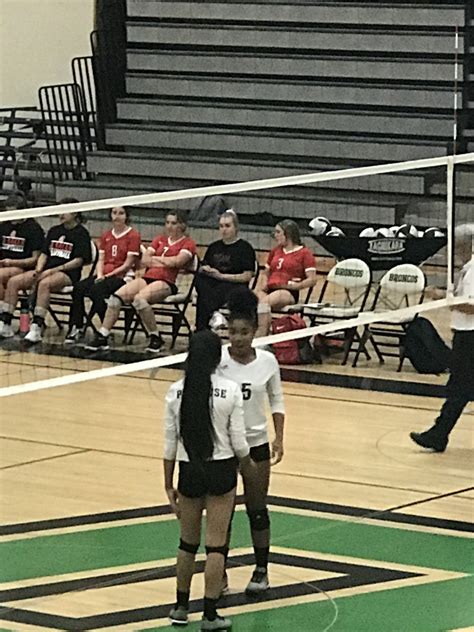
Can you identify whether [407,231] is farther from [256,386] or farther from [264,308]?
[256,386]

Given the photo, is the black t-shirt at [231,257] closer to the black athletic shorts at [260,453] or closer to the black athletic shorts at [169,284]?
the black athletic shorts at [169,284]

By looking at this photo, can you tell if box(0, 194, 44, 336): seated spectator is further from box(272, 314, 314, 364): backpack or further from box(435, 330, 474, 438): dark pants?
box(272, 314, 314, 364): backpack

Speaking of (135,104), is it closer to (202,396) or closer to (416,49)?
(416,49)

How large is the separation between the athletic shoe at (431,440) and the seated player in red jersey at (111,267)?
262cm

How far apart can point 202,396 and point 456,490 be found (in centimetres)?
406

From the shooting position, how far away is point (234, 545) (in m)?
10.6

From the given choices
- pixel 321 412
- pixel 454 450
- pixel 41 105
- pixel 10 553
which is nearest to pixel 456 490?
pixel 454 450

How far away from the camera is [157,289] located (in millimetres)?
12414

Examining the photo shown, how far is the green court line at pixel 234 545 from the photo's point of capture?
1017 centimetres

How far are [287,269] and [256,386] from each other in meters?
4.68

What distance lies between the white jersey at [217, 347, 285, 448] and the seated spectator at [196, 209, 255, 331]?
2.88 metres

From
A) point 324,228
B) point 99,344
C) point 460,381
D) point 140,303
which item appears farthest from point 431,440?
point 99,344

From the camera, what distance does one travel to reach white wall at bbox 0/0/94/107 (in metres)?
12.5

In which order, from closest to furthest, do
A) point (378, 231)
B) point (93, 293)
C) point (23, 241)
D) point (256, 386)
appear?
point (256, 386)
point (23, 241)
point (93, 293)
point (378, 231)
